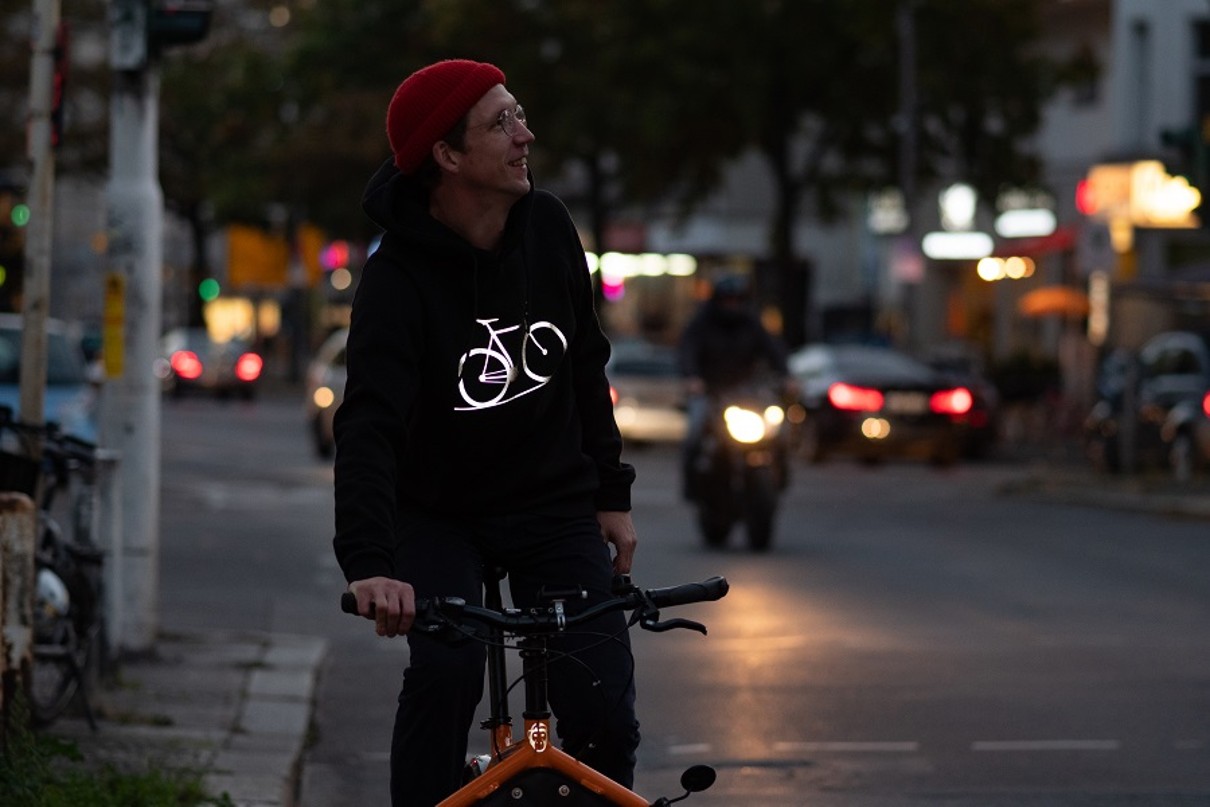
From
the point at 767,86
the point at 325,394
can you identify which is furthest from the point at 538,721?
the point at 767,86

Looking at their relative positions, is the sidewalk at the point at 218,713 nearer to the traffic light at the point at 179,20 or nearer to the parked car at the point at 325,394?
the traffic light at the point at 179,20

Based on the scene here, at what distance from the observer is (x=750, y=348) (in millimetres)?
17547

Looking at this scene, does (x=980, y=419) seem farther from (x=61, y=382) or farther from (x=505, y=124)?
(x=505, y=124)

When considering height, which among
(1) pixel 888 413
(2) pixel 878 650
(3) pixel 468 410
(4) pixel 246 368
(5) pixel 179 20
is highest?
(5) pixel 179 20

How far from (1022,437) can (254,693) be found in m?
28.7

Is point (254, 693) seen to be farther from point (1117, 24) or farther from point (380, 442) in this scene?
point (1117, 24)

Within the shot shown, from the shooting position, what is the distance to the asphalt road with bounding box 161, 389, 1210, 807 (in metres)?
8.69

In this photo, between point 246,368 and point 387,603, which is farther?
point 246,368

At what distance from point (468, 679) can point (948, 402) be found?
999 inches

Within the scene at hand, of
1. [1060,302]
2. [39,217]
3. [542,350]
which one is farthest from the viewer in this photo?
[1060,302]

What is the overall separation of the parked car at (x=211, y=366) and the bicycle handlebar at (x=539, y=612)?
172ft

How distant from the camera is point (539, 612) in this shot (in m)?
4.47

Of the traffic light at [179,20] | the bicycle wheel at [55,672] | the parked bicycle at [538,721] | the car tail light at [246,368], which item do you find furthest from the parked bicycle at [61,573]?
the car tail light at [246,368]

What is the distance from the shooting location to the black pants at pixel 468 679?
4.81 meters
